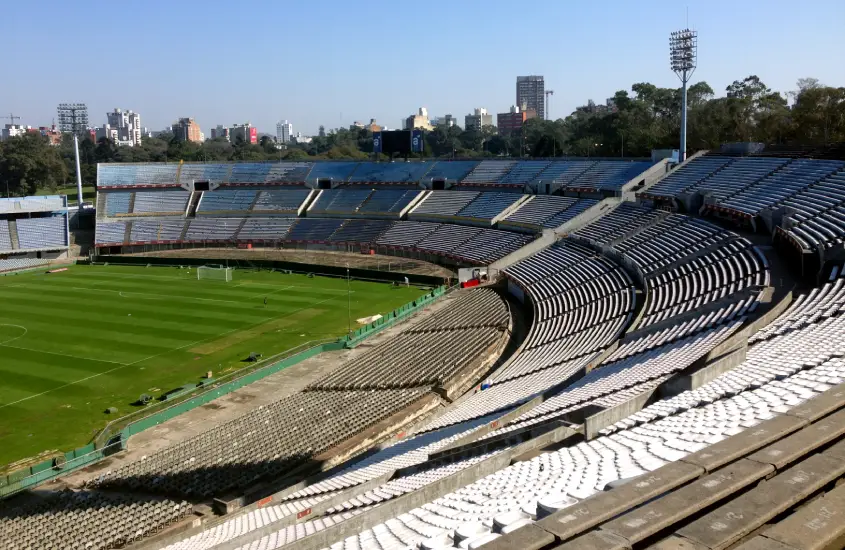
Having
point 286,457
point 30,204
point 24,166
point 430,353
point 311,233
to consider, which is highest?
point 24,166

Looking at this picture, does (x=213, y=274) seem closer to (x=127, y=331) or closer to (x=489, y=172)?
(x=127, y=331)

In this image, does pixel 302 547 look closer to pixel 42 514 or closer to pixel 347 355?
pixel 42 514

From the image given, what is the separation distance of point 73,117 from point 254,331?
6629cm

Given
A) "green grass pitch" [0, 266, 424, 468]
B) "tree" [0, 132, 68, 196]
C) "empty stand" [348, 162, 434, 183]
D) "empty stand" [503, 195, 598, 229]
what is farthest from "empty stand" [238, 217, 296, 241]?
"tree" [0, 132, 68, 196]

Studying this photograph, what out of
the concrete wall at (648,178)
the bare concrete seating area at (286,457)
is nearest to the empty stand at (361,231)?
the concrete wall at (648,178)

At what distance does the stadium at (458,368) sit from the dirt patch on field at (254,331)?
232 mm

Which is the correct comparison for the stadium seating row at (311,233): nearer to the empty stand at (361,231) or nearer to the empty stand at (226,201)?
the empty stand at (361,231)

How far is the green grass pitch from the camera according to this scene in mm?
31109

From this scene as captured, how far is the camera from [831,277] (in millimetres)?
27281

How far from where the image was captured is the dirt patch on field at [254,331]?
39969 mm

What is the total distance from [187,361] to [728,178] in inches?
1511

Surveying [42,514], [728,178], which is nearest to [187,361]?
[42,514]

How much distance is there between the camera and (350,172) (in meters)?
88.1

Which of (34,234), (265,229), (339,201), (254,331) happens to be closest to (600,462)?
(254,331)
